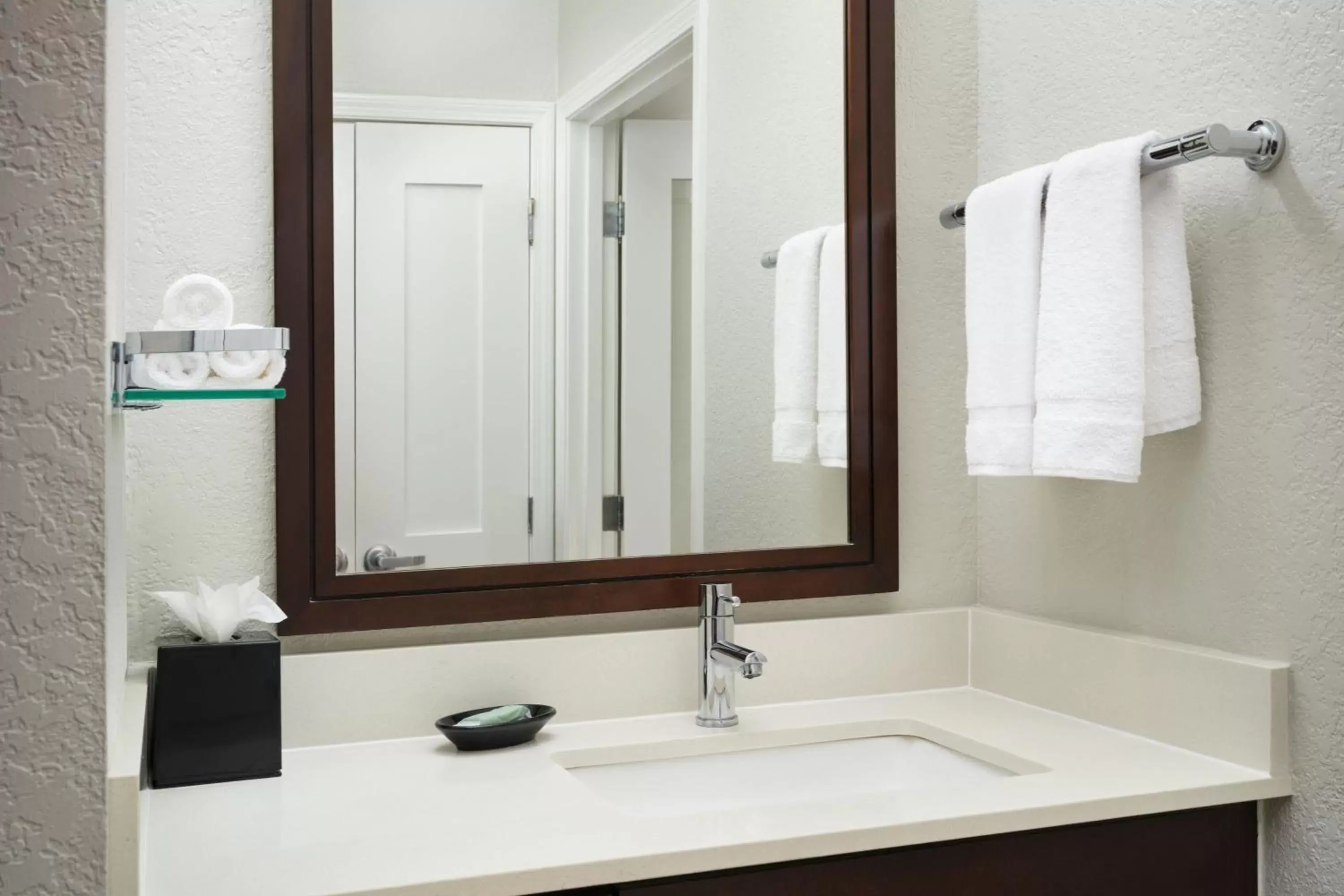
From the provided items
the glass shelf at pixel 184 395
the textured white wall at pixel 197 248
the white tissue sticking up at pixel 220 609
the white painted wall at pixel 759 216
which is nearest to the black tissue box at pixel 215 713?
the white tissue sticking up at pixel 220 609

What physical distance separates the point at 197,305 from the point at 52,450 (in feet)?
1.27

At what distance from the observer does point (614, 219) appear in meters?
1.48

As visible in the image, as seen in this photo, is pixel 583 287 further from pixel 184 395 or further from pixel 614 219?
pixel 184 395

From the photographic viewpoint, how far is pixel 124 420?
1256 mm

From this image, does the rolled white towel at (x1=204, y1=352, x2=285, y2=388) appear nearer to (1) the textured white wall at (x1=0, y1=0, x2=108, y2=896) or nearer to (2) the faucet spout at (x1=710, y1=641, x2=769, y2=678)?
(1) the textured white wall at (x1=0, y1=0, x2=108, y2=896)

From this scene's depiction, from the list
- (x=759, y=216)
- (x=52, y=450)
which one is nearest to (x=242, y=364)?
(x=52, y=450)

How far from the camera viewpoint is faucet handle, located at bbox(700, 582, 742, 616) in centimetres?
144

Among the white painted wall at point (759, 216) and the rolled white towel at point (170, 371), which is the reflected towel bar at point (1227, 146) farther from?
the rolled white towel at point (170, 371)

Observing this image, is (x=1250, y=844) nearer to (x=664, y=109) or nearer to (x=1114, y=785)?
(x=1114, y=785)

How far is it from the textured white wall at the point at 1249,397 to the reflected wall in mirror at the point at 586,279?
1.19ft

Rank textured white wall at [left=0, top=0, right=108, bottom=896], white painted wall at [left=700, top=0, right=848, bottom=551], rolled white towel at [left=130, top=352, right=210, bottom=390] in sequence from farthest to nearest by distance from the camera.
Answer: white painted wall at [left=700, top=0, right=848, bottom=551]
rolled white towel at [left=130, top=352, right=210, bottom=390]
textured white wall at [left=0, top=0, right=108, bottom=896]

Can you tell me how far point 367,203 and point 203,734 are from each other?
0.63 metres

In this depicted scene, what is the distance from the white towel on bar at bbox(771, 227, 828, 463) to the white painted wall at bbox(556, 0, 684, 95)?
1.14 feet

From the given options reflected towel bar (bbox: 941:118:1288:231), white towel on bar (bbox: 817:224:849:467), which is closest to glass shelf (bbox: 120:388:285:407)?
white towel on bar (bbox: 817:224:849:467)
